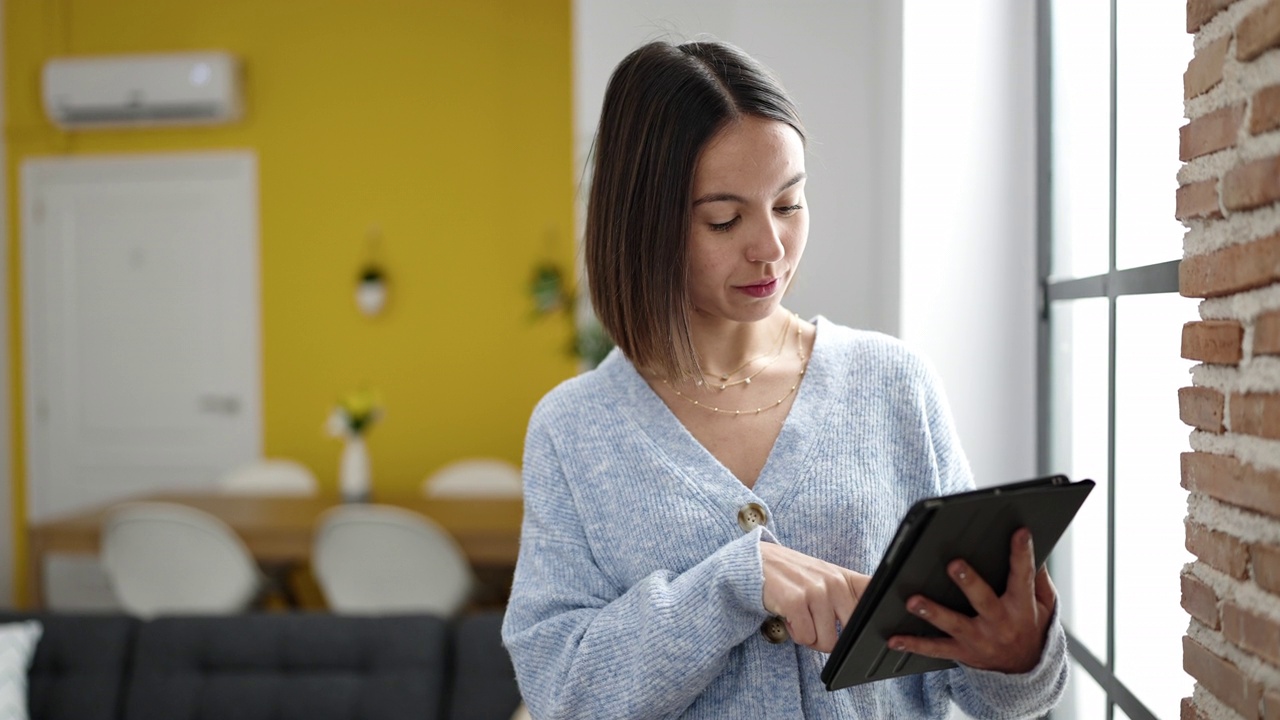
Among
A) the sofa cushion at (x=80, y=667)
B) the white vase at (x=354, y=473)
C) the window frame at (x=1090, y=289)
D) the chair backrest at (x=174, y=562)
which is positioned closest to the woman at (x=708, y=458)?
the window frame at (x=1090, y=289)

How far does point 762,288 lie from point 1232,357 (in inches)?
17.8

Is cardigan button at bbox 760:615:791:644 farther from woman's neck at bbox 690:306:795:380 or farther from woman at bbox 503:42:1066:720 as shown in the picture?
woman's neck at bbox 690:306:795:380

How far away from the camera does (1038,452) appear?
6.14 ft

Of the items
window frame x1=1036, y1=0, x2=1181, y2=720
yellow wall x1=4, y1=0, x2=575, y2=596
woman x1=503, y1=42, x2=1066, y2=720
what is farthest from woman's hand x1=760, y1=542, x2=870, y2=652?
yellow wall x1=4, y1=0, x2=575, y2=596

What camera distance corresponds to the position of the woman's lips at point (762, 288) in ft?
4.06

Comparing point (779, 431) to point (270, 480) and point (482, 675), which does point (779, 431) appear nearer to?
point (482, 675)

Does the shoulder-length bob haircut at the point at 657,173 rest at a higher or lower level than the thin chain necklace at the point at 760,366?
higher

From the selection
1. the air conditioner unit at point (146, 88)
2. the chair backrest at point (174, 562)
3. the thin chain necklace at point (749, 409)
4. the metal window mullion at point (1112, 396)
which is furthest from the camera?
the air conditioner unit at point (146, 88)

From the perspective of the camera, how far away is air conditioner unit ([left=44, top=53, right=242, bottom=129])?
4934mm

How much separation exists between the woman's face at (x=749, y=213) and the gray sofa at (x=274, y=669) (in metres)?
1.57

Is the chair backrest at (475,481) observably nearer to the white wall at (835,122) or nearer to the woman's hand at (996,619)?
the white wall at (835,122)

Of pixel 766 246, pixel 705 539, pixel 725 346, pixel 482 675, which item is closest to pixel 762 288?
pixel 766 246

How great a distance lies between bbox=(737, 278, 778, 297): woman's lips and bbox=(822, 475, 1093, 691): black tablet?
1.21 feet

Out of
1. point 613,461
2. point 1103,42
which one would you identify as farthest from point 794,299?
point 613,461
